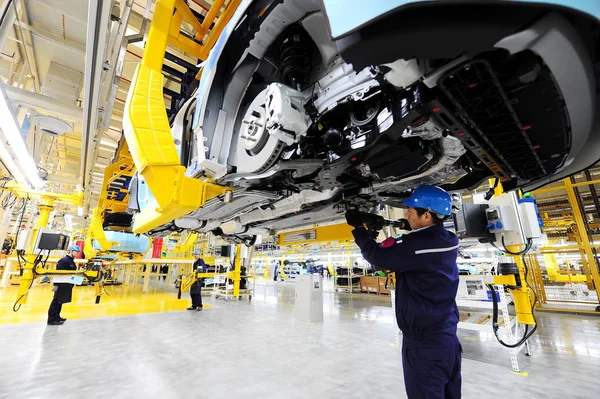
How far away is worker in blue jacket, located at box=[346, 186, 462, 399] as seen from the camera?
57.6 inches

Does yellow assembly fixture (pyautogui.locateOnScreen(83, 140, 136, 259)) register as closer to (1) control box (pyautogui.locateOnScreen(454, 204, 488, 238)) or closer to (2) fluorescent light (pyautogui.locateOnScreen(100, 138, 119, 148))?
(2) fluorescent light (pyautogui.locateOnScreen(100, 138, 119, 148))

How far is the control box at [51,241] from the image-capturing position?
5945mm

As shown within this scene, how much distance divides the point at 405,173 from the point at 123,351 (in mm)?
4367

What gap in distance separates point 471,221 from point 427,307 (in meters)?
2.48

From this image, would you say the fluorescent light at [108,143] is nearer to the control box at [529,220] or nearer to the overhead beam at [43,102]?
the overhead beam at [43,102]

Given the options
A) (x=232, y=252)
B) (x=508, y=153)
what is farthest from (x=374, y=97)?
(x=232, y=252)

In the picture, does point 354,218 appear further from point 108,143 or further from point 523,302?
point 108,143

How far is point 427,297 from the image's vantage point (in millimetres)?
1565

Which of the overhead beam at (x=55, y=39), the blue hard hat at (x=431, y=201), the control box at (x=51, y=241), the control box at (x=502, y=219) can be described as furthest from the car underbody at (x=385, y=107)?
the control box at (x=51, y=241)

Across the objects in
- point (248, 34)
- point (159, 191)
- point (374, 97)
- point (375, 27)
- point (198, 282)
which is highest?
point (248, 34)

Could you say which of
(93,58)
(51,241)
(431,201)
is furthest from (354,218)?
(51,241)

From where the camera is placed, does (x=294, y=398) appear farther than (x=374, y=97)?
Yes

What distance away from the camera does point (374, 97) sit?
1.44 m

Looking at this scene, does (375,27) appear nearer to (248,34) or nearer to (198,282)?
(248,34)
